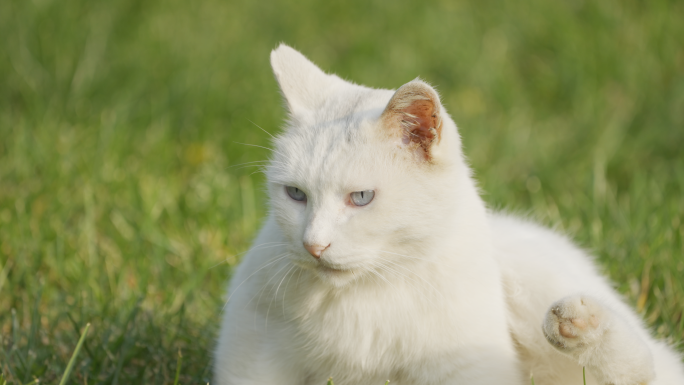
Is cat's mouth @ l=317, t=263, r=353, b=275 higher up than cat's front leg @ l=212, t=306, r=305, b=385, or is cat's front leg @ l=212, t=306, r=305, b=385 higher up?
cat's mouth @ l=317, t=263, r=353, b=275

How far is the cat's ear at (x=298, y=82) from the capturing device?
2.31 meters

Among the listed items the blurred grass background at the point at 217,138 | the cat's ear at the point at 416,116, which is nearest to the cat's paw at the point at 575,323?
the cat's ear at the point at 416,116

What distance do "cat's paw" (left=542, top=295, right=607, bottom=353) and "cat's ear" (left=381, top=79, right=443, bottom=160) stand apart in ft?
2.06

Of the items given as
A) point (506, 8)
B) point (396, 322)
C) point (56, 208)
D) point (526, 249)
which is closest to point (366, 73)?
point (506, 8)

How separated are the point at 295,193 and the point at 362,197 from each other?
0.79 ft

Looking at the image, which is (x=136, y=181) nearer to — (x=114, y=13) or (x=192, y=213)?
(x=192, y=213)

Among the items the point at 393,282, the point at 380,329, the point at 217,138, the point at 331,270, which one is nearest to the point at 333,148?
the point at 331,270

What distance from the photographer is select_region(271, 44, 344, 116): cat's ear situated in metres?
2.31

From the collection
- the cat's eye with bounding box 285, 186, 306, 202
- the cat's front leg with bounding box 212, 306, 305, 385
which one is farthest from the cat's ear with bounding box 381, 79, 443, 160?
the cat's front leg with bounding box 212, 306, 305, 385

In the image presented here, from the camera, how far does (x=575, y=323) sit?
196cm

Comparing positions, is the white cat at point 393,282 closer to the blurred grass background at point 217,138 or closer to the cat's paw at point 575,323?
the cat's paw at point 575,323

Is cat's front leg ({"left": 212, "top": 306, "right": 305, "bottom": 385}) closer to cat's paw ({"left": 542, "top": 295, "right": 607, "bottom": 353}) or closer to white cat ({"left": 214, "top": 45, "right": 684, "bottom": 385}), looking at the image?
white cat ({"left": 214, "top": 45, "right": 684, "bottom": 385})

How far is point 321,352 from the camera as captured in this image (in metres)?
2.17

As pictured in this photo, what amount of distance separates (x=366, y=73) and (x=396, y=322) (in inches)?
146
